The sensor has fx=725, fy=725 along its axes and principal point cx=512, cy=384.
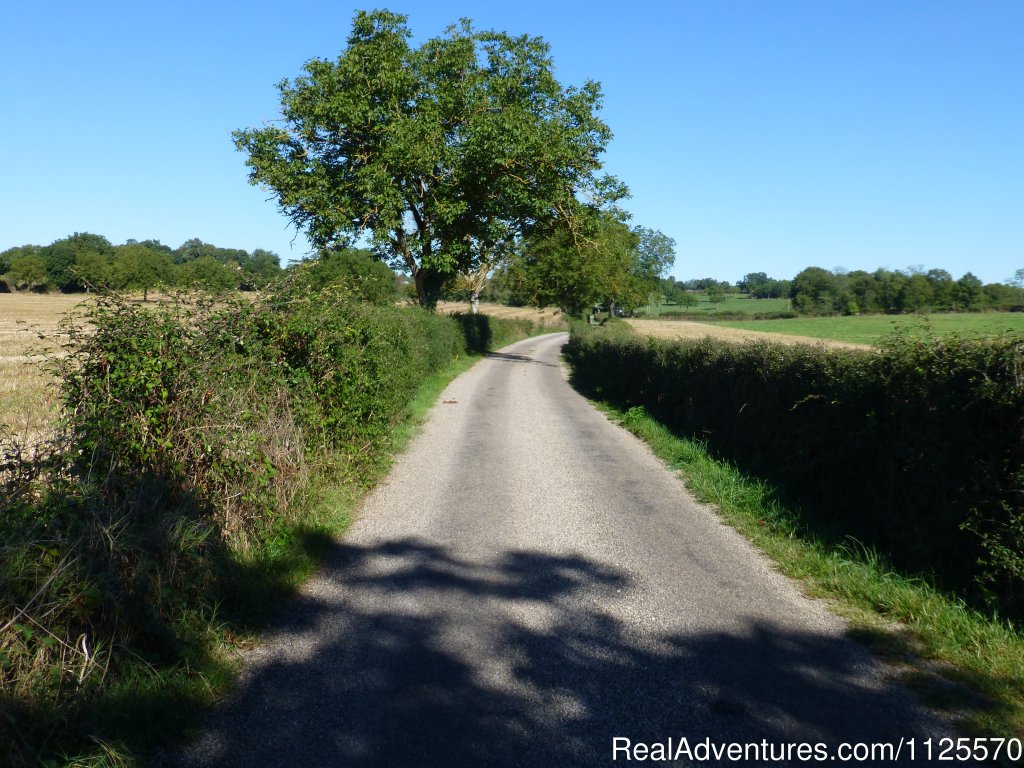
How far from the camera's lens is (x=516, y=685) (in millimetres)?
4570

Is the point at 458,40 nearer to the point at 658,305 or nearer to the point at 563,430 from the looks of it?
the point at 563,430

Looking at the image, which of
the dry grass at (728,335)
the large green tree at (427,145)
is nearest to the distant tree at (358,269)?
the large green tree at (427,145)

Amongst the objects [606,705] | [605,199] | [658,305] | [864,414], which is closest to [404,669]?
[606,705]

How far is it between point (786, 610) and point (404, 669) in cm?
315

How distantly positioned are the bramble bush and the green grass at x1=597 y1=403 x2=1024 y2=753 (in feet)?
15.1

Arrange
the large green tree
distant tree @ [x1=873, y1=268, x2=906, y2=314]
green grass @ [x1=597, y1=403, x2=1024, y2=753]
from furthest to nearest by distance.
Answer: distant tree @ [x1=873, y1=268, x2=906, y2=314]
the large green tree
green grass @ [x1=597, y1=403, x2=1024, y2=753]

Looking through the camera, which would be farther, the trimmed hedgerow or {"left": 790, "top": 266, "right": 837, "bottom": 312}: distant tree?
{"left": 790, "top": 266, "right": 837, "bottom": 312}: distant tree

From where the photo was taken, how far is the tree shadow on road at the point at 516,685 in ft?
12.9

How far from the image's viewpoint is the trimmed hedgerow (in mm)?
5449

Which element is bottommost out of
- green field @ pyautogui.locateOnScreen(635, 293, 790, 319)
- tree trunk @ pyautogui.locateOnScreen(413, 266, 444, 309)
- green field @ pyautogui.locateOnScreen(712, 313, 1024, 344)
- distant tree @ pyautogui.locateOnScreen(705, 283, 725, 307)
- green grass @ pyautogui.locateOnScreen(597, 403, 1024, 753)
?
green grass @ pyautogui.locateOnScreen(597, 403, 1024, 753)

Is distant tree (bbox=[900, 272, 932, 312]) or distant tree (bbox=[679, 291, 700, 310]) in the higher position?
distant tree (bbox=[679, 291, 700, 310])

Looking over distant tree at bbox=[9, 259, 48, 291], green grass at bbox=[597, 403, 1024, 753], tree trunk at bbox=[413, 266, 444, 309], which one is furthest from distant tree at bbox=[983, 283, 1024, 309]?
distant tree at bbox=[9, 259, 48, 291]

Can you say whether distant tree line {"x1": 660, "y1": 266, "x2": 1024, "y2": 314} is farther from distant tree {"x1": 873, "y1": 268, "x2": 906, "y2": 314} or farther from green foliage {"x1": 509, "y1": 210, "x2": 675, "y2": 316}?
green foliage {"x1": 509, "y1": 210, "x2": 675, "y2": 316}

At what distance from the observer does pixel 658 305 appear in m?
129
